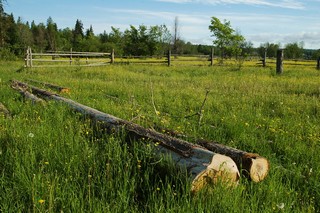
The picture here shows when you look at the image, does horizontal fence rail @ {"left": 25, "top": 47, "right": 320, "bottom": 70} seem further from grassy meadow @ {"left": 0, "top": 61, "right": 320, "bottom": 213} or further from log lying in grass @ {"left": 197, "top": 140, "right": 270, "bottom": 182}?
log lying in grass @ {"left": 197, "top": 140, "right": 270, "bottom": 182}

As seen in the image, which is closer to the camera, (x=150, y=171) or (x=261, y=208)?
(x=261, y=208)

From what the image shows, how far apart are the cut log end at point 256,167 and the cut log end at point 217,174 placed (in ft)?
0.73

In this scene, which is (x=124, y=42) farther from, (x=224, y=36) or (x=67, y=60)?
(x=67, y=60)

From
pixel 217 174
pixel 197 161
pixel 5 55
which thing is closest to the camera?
pixel 217 174

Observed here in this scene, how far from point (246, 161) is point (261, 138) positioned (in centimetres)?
172

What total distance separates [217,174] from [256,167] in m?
0.55

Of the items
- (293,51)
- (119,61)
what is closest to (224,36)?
(119,61)

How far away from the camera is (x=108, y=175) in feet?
10.00

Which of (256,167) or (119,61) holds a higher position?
(119,61)

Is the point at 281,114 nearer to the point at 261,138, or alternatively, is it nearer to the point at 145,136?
the point at 261,138

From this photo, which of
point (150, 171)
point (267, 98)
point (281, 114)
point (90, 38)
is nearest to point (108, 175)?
point (150, 171)

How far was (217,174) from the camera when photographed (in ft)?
9.69

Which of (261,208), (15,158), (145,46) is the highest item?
(145,46)

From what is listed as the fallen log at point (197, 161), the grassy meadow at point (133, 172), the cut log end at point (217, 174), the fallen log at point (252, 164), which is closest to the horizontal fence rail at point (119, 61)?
the grassy meadow at point (133, 172)
